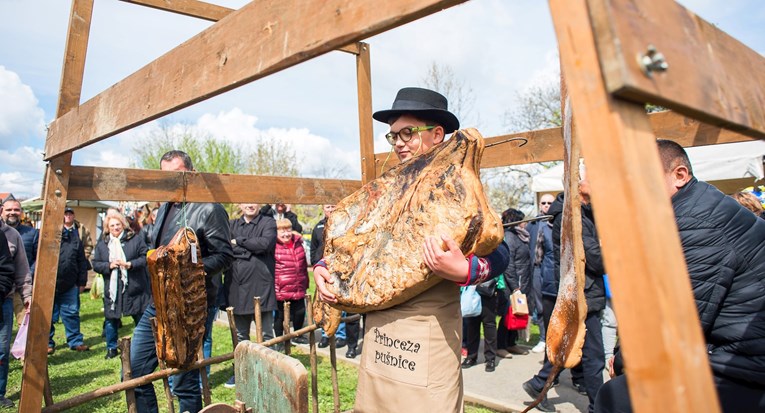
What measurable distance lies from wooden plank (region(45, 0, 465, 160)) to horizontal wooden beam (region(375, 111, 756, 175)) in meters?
1.57

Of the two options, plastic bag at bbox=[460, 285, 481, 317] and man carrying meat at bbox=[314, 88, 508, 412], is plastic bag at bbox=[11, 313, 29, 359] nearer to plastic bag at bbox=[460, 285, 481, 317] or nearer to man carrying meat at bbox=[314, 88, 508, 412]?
man carrying meat at bbox=[314, 88, 508, 412]

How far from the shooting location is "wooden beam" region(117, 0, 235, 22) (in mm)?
2817

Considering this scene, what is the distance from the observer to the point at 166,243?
3492 mm

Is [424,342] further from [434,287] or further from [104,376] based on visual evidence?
[104,376]

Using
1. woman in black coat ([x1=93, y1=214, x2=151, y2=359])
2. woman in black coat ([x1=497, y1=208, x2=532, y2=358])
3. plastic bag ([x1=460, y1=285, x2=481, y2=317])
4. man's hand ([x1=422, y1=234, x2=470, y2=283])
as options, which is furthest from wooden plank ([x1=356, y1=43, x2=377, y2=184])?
woman in black coat ([x1=93, y1=214, x2=151, y2=359])

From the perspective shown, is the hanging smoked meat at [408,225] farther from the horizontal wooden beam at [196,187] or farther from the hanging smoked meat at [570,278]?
the horizontal wooden beam at [196,187]

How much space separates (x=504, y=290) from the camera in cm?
629

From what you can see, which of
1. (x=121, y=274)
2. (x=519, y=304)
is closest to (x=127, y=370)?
(x=121, y=274)

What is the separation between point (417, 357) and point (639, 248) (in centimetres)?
134

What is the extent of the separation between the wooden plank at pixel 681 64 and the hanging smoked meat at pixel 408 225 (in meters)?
0.95

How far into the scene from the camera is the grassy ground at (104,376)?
15.6ft

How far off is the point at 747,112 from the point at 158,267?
2.76 m

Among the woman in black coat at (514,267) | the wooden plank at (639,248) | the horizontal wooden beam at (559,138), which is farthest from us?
the woman in black coat at (514,267)

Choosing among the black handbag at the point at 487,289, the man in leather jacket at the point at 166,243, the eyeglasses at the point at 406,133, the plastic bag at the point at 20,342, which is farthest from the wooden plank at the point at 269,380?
the black handbag at the point at 487,289
